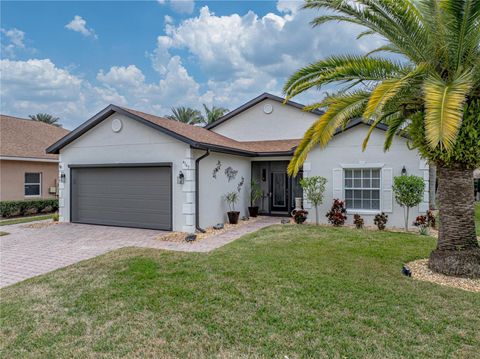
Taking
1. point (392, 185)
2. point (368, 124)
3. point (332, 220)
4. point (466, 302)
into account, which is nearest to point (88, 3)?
point (368, 124)

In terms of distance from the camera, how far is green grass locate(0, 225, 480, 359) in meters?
3.64

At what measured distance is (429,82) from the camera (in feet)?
17.4

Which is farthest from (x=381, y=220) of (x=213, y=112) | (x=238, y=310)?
(x=213, y=112)

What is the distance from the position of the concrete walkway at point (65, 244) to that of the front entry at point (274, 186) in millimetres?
2984

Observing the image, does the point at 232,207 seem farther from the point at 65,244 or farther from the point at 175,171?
the point at 65,244

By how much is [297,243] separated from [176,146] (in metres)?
5.13

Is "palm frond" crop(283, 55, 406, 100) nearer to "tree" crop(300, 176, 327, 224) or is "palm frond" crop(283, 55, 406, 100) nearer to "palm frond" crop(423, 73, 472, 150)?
"palm frond" crop(423, 73, 472, 150)

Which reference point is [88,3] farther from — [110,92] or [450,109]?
[450,109]

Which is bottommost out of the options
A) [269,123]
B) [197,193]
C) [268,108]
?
[197,193]

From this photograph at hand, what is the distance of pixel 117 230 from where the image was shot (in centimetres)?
1108

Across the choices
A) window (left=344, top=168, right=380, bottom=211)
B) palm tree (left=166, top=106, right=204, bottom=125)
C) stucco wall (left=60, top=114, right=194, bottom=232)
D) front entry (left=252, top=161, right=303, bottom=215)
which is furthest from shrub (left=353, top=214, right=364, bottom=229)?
palm tree (left=166, top=106, right=204, bottom=125)

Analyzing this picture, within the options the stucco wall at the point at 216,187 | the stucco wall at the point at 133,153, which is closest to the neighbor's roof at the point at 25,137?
the stucco wall at the point at 133,153

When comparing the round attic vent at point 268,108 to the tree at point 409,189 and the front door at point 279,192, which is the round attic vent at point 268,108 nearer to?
the front door at point 279,192

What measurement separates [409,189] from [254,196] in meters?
6.40
